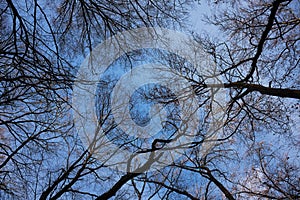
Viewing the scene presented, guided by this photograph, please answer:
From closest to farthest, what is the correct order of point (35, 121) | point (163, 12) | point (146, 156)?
point (163, 12)
point (35, 121)
point (146, 156)

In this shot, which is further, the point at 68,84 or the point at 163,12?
the point at 163,12

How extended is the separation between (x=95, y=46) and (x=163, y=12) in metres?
1.30

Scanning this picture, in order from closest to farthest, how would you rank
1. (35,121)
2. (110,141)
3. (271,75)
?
(35,121), (271,75), (110,141)

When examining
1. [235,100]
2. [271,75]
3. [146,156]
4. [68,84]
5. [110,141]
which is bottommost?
[68,84]

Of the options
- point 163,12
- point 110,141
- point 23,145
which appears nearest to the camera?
point 163,12

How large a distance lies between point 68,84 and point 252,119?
15.5 ft

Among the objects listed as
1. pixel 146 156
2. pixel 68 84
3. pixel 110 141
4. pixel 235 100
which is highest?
pixel 235 100

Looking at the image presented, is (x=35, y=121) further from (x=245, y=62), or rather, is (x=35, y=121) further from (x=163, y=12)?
(x=245, y=62)

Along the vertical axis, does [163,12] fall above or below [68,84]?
above

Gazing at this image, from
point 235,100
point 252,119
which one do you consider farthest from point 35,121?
point 252,119

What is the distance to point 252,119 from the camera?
20.0 feet

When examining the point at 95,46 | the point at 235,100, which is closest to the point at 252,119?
the point at 235,100

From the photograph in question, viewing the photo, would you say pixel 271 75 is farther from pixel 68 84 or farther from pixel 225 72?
pixel 68 84

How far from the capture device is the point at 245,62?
573 centimetres
